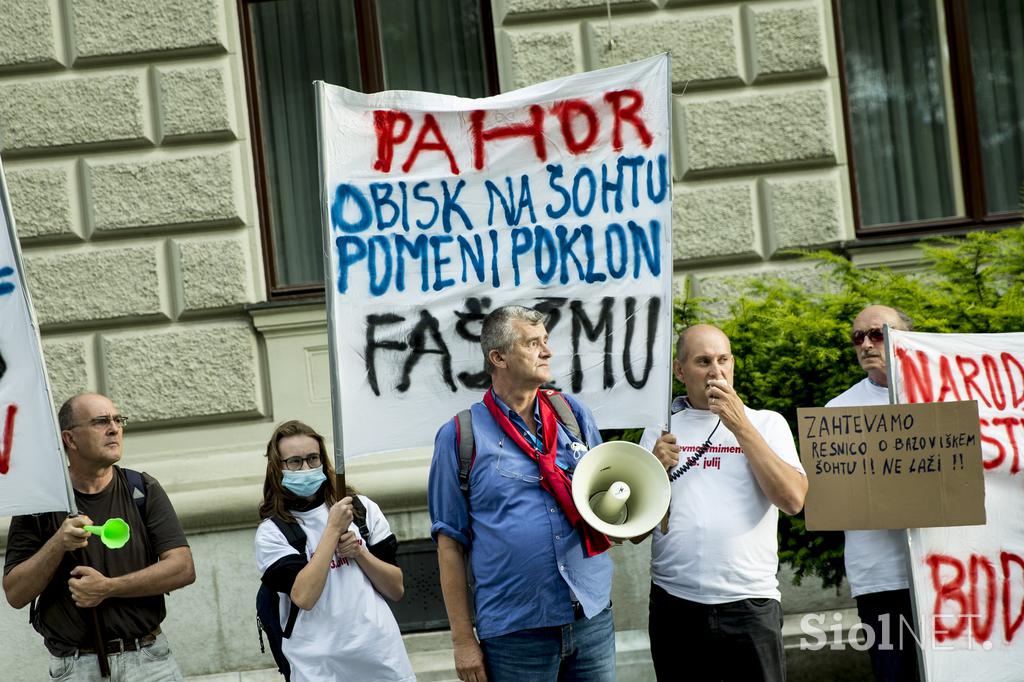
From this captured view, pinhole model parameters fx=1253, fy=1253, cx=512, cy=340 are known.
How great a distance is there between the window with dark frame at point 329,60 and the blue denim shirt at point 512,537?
444 cm

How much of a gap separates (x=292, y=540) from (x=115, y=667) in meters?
0.80

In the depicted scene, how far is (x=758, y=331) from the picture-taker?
592 cm

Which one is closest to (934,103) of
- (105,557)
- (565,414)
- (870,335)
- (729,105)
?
(729,105)

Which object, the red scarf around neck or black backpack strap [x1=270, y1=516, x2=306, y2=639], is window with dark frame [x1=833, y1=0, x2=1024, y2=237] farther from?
black backpack strap [x1=270, y1=516, x2=306, y2=639]

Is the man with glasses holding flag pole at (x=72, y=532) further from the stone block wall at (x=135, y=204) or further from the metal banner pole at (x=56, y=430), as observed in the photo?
the stone block wall at (x=135, y=204)

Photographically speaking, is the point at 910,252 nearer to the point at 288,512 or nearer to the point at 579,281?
the point at 579,281

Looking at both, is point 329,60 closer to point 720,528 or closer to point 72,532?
point 72,532

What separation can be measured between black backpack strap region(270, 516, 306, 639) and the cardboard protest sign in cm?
177

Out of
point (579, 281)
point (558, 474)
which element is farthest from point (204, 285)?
point (558, 474)

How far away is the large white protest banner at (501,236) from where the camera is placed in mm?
4465

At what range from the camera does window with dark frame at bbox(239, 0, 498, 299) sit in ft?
26.9

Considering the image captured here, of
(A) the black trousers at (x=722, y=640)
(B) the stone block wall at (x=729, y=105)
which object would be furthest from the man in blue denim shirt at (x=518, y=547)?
(B) the stone block wall at (x=729, y=105)

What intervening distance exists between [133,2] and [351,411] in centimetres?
425

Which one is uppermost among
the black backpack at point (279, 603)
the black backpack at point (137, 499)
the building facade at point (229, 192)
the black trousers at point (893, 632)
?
the building facade at point (229, 192)
